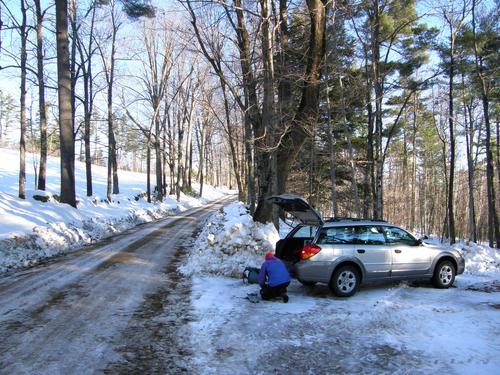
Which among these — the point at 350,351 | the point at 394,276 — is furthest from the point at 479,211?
the point at 350,351

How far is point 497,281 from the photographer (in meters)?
10.1

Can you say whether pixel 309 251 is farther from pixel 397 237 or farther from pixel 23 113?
pixel 23 113

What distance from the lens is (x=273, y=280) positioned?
7926 millimetres

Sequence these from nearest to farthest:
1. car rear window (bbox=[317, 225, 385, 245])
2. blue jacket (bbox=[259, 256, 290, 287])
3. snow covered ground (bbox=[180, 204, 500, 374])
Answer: snow covered ground (bbox=[180, 204, 500, 374]) → blue jacket (bbox=[259, 256, 290, 287]) → car rear window (bbox=[317, 225, 385, 245])

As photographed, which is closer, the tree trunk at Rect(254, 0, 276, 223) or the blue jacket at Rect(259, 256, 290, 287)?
the blue jacket at Rect(259, 256, 290, 287)

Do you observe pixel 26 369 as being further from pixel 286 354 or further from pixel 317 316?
pixel 317 316

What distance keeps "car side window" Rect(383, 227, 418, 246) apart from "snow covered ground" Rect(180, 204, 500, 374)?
3.34ft

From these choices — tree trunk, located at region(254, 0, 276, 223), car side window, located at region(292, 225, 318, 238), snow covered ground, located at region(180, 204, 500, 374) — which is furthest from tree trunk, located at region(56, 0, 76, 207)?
car side window, located at region(292, 225, 318, 238)

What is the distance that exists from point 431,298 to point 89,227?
14.2m

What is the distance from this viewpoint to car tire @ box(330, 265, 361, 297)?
834 centimetres

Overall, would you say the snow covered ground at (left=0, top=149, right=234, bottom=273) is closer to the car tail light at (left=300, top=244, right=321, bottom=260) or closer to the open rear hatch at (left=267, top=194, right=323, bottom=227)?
the open rear hatch at (left=267, top=194, right=323, bottom=227)

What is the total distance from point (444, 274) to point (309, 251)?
11.1 feet

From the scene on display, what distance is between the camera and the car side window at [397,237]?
9.04 meters

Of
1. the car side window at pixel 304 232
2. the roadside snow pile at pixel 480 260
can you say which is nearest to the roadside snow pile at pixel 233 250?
the car side window at pixel 304 232
